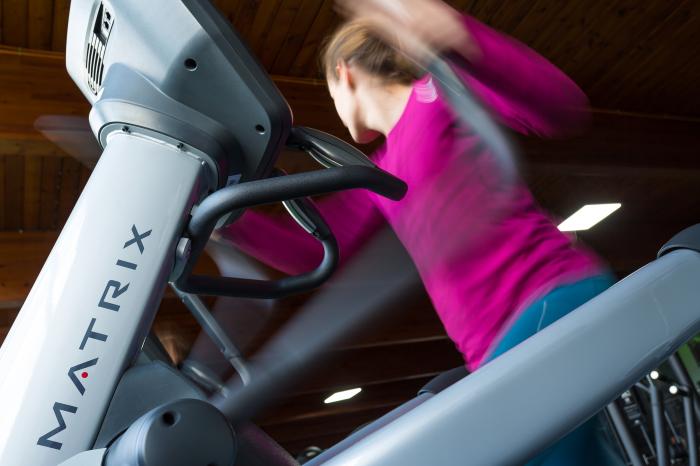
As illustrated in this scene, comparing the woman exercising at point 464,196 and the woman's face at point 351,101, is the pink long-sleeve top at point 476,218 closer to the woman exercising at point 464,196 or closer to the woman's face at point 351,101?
the woman exercising at point 464,196

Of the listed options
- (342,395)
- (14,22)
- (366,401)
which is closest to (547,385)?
(14,22)

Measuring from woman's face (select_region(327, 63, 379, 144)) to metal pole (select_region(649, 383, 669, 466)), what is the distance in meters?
2.10

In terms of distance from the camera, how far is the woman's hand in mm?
771

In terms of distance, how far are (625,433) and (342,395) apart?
21.7 ft

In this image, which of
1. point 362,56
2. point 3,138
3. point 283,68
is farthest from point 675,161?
point 362,56

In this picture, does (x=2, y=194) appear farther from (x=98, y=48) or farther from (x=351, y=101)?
(x=98, y=48)

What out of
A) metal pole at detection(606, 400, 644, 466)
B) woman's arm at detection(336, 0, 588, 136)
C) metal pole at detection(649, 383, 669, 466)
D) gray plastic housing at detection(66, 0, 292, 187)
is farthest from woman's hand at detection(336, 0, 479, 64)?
metal pole at detection(649, 383, 669, 466)

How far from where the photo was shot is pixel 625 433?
2.85 meters

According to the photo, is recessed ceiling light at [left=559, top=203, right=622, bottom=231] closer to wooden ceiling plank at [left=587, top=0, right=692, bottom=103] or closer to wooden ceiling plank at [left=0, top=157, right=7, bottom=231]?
wooden ceiling plank at [left=587, top=0, right=692, bottom=103]

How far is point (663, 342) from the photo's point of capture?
21.3 inches

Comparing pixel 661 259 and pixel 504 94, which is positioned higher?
pixel 504 94

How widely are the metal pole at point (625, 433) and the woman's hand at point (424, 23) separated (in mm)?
2347

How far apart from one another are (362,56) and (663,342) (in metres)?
0.93

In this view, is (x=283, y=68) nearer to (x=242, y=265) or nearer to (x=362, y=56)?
(x=362, y=56)
